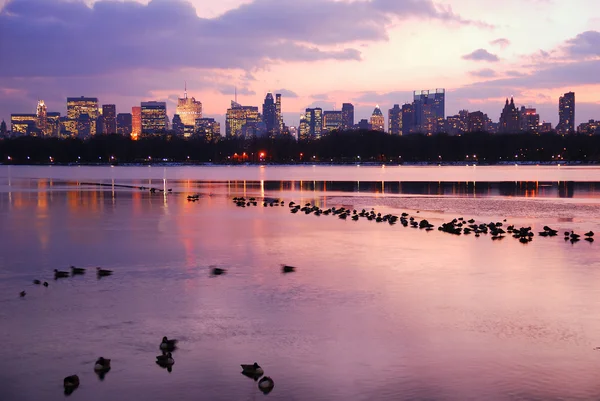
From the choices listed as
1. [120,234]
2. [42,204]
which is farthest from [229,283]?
[42,204]

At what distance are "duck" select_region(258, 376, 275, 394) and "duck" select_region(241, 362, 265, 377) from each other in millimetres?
367

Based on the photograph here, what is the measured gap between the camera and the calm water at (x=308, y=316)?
11781mm

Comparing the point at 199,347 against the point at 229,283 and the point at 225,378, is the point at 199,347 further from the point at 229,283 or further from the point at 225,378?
the point at 229,283

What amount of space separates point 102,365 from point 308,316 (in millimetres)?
5235

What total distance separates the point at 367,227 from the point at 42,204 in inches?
1100

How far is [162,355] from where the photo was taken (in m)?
12.9

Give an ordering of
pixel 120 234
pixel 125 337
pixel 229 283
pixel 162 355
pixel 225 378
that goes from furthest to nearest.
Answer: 1. pixel 120 234
2. pixel 229 283
3. pixel 125 337
4. pixel 162 355
5. pixel 225 378

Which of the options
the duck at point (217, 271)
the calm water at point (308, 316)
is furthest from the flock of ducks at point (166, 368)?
the duck at point (217, 271)

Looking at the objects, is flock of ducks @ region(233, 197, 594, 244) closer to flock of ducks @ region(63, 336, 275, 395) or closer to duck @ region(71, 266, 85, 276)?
duck @ region(71, 266, 85, 276)

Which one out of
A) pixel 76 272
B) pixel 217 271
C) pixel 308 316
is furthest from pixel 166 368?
pixel 76 272

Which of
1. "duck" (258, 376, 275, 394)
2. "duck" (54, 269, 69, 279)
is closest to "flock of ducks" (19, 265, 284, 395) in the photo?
"duck" (258, 376, 275, 394)

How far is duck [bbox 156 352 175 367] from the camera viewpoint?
41.3ft

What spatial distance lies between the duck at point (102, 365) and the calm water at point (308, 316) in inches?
5.9

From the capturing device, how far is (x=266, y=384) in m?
11.5
